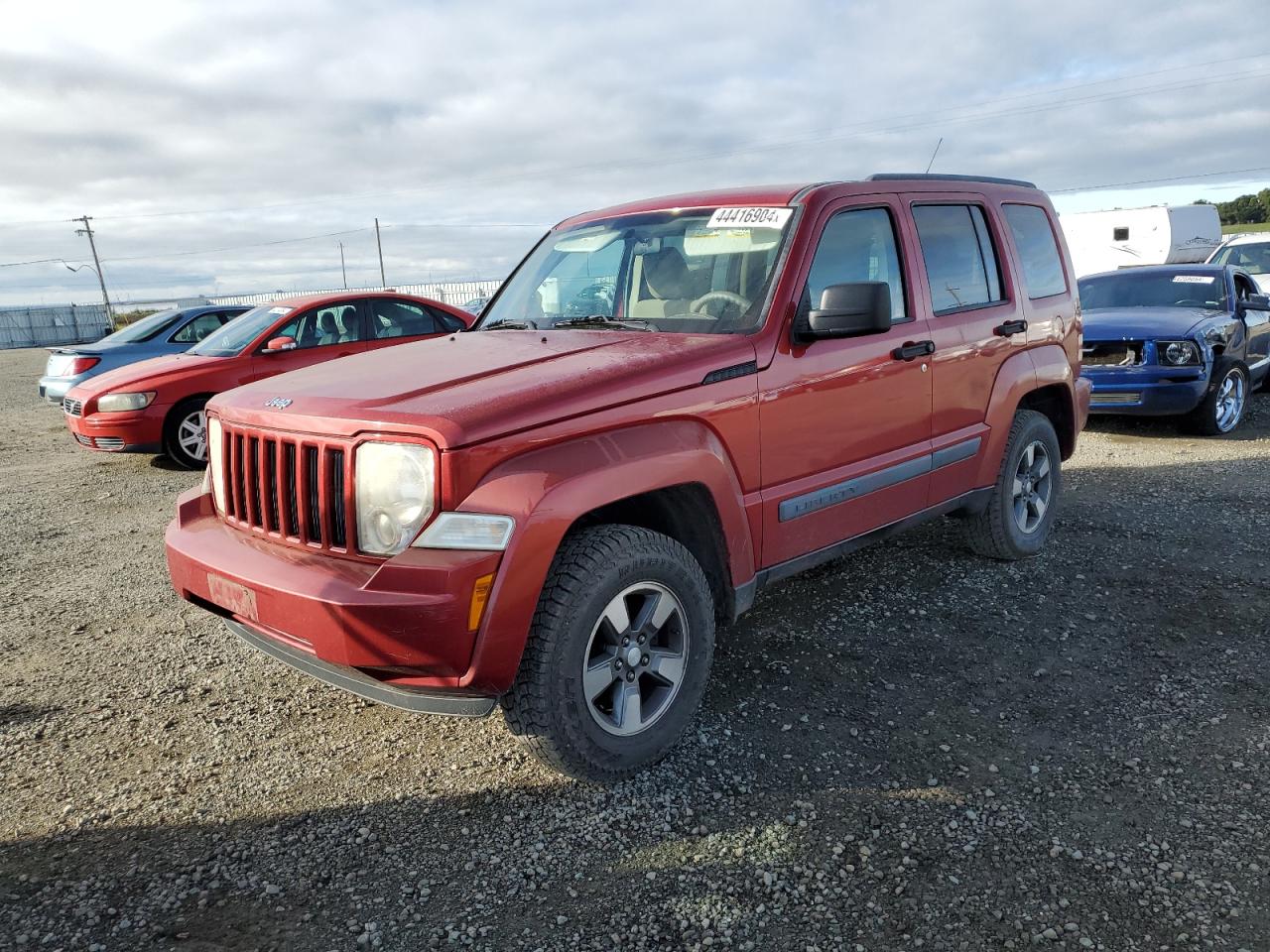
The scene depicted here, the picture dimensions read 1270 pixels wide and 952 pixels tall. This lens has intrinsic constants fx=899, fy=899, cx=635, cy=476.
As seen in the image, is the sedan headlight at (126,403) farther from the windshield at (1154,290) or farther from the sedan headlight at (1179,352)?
the windshield at (1154,290)

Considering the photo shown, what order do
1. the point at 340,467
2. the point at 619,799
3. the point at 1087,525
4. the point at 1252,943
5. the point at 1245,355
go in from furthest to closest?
the point at 1245,355 → the point at 1087,525 → the point at 619,799 → the point at 340,467 → the point at 1252,943

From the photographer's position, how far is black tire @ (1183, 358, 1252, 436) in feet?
27.7

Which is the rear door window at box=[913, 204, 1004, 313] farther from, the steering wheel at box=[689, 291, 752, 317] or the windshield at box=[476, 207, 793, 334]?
the steering wheel at box=[689, 291, 752, 317]

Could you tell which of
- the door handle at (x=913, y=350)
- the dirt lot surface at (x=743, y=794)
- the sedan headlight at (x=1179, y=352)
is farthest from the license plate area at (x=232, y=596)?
the sedan headlight at (x=1179, y=352)

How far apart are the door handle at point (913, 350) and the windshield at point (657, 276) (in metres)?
0.76

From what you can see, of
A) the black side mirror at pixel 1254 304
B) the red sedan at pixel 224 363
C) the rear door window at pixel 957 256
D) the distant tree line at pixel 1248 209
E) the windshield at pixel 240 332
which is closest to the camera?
the rear door window at pixel 957 256

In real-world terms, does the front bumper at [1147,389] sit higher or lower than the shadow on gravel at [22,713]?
higher

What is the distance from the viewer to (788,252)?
353 centimetres

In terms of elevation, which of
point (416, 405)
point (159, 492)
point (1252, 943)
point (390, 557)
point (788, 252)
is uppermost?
point (788, 252)

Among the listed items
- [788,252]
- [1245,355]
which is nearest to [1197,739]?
[788,252]

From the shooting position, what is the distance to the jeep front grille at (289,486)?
278 cm

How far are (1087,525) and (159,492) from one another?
723cm

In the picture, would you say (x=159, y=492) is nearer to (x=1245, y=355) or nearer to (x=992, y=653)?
(x=992, y=653)

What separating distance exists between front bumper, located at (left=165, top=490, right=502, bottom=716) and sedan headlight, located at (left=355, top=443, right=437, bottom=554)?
90 mm
